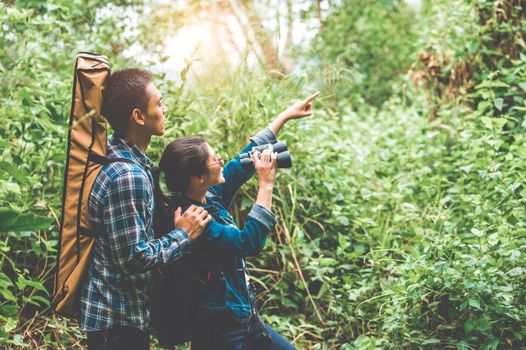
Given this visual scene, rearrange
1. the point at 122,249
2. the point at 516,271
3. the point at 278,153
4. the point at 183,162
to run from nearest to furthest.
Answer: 1. the point at 122,249
2. the point at 183,162
3. the point at 278,153
4. the point at 516,271

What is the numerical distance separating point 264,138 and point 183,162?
562 millimetres

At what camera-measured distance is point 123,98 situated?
2.23 meters

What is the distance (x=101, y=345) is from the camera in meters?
2.14

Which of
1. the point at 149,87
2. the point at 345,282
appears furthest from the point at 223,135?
the point at 149,87

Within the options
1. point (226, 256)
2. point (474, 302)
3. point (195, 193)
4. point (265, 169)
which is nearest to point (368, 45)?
point (474, 302)

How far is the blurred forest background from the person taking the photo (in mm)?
2984

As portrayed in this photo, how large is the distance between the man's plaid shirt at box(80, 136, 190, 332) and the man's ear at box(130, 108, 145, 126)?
144 mm

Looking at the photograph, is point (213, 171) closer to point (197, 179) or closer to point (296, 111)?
point (197, 179)

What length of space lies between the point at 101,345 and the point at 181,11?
213 inches

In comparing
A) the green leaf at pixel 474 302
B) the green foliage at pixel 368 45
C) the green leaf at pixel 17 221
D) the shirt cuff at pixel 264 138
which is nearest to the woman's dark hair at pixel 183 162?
the shirt cuff at pixel 264 138

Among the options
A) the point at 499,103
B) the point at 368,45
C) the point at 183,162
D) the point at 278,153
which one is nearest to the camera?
the point at 183,162

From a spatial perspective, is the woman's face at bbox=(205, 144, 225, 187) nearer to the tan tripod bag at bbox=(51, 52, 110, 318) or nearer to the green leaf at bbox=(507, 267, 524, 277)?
the tan tripod bag at bbox=(51, 52, 110, 318)

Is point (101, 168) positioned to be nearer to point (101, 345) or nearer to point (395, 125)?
point (101, 345)

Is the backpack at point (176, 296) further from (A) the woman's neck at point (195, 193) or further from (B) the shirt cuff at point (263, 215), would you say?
(B) the shirt cuff at point (263, 215)
